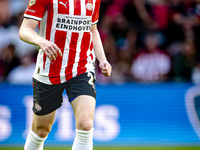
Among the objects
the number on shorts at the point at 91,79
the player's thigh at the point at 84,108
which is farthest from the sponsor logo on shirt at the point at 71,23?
the player's thigh at the point at 84,108

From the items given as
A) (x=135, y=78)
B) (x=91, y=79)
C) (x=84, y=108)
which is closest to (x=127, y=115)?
(x=135, y=78)

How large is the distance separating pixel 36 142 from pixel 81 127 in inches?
27.2

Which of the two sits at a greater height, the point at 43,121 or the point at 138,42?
the point at 138,42

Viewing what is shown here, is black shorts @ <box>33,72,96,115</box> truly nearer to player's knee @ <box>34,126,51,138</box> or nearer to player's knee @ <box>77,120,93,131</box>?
player's knee @ <box>34,126,51,138</box>

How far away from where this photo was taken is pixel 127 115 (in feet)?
21.6

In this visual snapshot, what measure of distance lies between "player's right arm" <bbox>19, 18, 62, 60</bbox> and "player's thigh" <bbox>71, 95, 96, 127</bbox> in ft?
1.76

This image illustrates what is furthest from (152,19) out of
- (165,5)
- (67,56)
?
(67,56)

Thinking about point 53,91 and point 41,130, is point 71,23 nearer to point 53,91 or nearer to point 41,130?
point 53,91

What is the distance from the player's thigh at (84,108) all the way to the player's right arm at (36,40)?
536mm

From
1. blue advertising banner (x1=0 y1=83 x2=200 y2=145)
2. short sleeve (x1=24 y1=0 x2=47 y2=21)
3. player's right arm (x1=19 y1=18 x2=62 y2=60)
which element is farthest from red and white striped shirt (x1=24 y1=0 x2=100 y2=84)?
blue advertising banner (x1=0 y1=83 x2=200 y2=145)

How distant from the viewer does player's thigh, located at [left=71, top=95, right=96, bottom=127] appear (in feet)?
10.5

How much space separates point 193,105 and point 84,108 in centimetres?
390

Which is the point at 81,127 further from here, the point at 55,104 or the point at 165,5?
the point at 165,5

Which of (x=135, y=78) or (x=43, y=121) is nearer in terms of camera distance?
(x=43, y=121)
